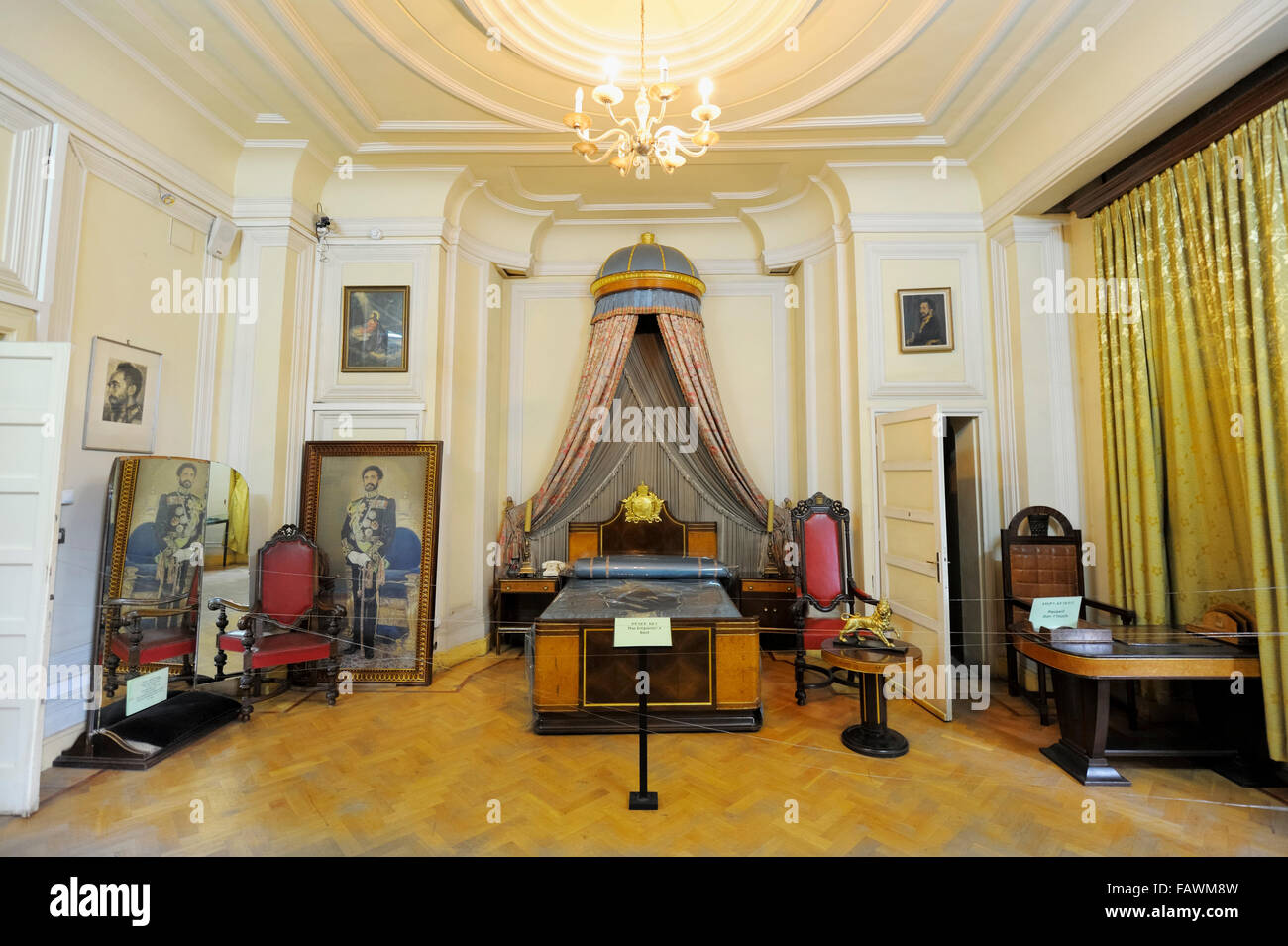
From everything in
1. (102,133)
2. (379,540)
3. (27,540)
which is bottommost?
(379,540)

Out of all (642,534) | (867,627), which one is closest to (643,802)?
(867,627)

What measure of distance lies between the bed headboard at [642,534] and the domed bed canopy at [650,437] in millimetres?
143

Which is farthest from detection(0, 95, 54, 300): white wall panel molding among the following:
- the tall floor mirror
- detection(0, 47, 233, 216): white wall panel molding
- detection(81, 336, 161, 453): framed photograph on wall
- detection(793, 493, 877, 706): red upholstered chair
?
detection(793, 493, 877, 706): red upholstered chair

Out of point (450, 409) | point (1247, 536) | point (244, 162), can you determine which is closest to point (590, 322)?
point (450, 409)

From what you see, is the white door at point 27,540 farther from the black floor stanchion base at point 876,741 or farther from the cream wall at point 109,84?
the black floor stanchion base at point 876,741

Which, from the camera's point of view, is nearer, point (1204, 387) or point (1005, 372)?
point (1204, 387)

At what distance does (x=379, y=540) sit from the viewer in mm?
4191

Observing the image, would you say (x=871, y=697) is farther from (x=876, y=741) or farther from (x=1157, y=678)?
(x=1157, y=678)

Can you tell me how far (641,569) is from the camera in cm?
471

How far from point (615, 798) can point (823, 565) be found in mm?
2402

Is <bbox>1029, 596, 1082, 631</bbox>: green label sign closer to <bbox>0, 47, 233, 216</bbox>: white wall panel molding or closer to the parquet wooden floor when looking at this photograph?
the parquet wooden floor

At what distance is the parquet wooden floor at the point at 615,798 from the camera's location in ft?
7.20

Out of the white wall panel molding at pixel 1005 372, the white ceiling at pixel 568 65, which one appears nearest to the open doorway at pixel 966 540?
the white wall panel molding at pixel 1005 372

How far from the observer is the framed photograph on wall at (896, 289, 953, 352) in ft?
14.4
